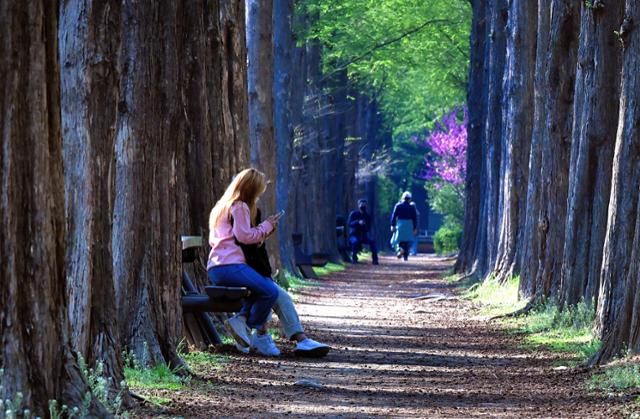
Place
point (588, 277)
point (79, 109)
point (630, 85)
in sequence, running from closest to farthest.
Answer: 1. point (79, 109)
2. point (630, 85)
3. point (588, 277)

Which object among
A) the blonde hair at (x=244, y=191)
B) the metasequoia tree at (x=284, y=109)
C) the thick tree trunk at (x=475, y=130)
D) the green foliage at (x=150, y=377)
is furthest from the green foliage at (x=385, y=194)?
the green foliage at (x=150, y=377)

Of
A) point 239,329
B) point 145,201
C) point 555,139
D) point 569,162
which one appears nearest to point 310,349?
point 239,329

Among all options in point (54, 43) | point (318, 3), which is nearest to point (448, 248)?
point (318, 3)

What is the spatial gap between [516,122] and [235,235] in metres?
11.0

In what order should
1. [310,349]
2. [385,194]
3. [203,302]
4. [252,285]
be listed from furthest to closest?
[385,194] → [310,349] → [252,285] → [203,302]

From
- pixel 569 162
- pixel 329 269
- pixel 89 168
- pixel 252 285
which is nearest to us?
pixel 89 168

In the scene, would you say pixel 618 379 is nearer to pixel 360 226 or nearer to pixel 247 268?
pixel 247 268

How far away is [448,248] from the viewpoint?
203ft

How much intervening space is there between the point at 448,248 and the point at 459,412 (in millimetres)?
51835

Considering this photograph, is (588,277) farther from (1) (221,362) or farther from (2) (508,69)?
(2) (508,69)

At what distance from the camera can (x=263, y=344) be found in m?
14.4

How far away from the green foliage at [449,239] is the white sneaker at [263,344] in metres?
44.4

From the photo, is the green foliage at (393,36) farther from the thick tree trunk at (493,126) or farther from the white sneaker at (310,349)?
the white sneaker at (310,349)

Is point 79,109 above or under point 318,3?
under
